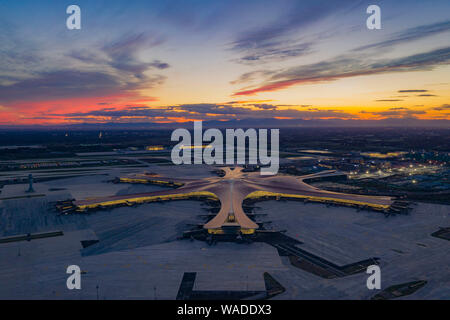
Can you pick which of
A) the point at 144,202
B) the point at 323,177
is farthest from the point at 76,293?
the point at 323,177

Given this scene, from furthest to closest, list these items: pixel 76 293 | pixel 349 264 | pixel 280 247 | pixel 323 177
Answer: pixel 323 177
pixel 280 247
pixel 349 264
pixel 76 293

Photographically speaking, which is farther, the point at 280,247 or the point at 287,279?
the point at 280,247

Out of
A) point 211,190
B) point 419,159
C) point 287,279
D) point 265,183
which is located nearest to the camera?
point 287,279

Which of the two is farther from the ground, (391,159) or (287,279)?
(391,159)

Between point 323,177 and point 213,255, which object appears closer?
point 213,255

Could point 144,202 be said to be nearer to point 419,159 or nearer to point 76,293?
point 76,293

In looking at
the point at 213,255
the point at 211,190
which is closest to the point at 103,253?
the point at 213,255

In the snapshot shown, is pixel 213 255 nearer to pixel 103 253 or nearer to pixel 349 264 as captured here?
pixel 103 253
